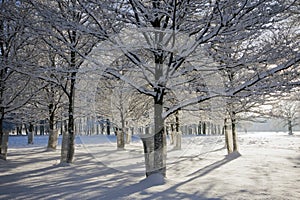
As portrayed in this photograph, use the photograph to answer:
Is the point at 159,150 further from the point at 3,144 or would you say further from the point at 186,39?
the point at 3,144

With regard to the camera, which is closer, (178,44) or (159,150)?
(159,150)

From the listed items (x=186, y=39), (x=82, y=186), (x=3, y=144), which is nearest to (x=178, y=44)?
(x=186, y=39)

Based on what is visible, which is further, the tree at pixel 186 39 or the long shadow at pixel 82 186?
the tree at pixel 186 39

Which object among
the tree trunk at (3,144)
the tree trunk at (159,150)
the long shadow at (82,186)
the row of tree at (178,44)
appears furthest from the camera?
the tree trunk at (3,144)

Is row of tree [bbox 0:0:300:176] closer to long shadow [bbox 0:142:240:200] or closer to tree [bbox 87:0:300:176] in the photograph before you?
tree [bbox 87:0:300:176]

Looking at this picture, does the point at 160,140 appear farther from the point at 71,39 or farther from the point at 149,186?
the point at 71,39

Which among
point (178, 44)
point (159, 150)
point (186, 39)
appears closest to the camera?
point (159, 150)

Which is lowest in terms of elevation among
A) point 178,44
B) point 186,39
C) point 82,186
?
point 82,186

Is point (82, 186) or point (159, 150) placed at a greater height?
point (159, 150)

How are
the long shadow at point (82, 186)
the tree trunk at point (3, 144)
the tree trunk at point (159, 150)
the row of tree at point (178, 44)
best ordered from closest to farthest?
the long shadow at point (82, 186) < the row of tree at point (178, 44) < the tree trunk at point (159, 150) < the tree trunk at point (3, 144)

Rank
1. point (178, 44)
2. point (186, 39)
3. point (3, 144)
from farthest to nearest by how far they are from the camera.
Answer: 1. point (3, 144)
2. point (186, 39)
3. point (178, 44)

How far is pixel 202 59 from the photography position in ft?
21.7

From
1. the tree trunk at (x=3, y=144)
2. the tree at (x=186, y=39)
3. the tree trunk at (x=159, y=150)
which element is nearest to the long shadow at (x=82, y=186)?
the tree trunk at (x=159, y=150)

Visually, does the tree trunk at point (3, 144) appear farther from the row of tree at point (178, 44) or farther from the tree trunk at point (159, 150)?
the tree trunk at point (159, 150)
